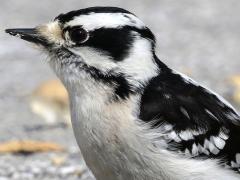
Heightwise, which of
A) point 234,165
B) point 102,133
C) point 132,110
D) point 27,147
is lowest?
point 27,147

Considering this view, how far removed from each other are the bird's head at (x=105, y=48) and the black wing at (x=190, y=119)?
13 centimetres

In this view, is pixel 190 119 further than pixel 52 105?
No

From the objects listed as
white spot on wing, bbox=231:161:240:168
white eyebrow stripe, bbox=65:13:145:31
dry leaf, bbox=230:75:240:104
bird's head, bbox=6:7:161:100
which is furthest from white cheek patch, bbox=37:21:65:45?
dry leaf, bbox=230:75:240:104

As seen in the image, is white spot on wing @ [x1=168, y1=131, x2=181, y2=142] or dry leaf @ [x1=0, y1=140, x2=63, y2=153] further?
dry leaf @ [x1=0, y1=140, x2=63, y2=153]

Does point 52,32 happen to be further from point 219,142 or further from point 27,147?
point 27,147

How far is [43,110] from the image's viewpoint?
27.6 feet

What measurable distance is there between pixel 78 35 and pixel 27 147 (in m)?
1.91

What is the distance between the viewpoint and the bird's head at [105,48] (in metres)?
5.93

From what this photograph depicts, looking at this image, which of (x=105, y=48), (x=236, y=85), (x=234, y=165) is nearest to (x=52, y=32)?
(x=105, y=48)

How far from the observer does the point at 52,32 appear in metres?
6.13

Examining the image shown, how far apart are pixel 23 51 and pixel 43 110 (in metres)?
1.82

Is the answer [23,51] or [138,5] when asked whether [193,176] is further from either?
[138,5]

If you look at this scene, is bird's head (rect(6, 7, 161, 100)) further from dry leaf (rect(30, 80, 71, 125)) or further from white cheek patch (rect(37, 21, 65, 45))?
A: dry leaf (rect(30, 80, 71, 125))

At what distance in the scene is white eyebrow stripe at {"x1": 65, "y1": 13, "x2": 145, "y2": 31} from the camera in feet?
19.5
